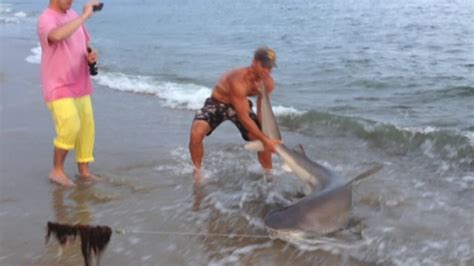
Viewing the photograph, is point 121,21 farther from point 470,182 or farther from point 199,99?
point 470,182

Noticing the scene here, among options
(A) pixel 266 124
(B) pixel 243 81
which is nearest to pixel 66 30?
(B) pixel 243 81

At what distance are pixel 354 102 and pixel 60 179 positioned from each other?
6.71 m

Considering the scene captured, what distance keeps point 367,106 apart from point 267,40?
10.8m

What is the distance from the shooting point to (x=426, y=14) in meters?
26.1

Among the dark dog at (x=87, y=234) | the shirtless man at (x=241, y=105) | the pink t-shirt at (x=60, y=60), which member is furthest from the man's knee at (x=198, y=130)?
the dark dog at (x=87, y=234)

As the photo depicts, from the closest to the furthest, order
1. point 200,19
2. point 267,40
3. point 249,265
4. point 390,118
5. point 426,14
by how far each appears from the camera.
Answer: point 249,265
point 390,118
point 267,40
point 426,14
point 200,19

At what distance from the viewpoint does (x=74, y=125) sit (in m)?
5.71

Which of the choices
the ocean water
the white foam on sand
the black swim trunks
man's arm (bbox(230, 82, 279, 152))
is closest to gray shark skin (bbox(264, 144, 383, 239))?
the ocean water

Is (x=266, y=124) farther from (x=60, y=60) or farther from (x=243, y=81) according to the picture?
(x=60, y=60)

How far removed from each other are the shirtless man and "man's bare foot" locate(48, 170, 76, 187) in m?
1.30

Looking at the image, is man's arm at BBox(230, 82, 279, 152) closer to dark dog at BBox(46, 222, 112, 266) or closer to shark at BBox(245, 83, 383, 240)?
shark at BBox(245, 83, 383, 240)

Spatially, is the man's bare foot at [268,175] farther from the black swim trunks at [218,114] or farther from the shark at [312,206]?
the shark at [312,206]


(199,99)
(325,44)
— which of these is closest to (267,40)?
(325,44)

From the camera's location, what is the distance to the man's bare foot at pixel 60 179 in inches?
235
